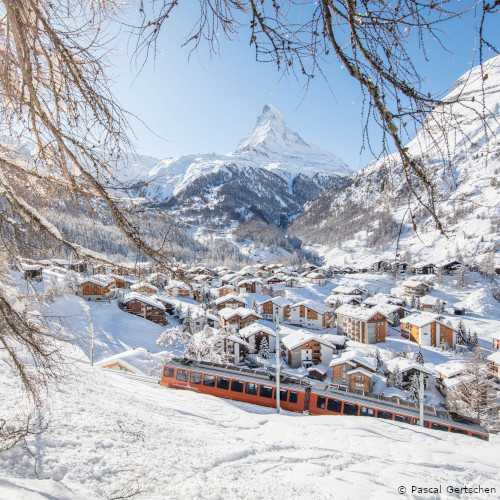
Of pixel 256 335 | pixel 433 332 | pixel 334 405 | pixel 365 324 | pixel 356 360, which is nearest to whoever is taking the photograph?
pixel 334 405

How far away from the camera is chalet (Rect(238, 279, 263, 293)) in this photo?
37156 mm

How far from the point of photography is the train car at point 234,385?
313 inches

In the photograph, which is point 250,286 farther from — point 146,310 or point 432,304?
point 432,304

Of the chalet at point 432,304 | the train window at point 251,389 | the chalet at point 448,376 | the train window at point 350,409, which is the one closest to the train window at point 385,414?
the train window at point 350,409

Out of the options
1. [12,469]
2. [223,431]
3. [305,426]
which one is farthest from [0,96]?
[305,426]

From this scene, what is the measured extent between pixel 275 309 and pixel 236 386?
20.2 meters

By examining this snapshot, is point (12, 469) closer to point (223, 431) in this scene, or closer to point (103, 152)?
point (103, 152)

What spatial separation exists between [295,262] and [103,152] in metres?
66.5

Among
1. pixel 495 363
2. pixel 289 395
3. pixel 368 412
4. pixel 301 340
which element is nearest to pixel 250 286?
pixel 301 340

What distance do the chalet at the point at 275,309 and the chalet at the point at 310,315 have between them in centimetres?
68

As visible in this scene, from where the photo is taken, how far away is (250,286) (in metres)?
37.6

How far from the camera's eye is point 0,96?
173 cm

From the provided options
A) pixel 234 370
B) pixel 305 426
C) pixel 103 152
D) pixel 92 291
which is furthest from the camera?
pixel 92 291

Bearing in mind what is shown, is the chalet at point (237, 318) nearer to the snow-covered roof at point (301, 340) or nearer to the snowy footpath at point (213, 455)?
the snow-covered roof at point (301, 340)
